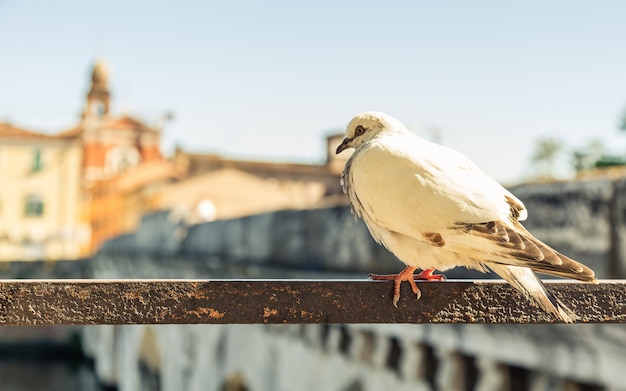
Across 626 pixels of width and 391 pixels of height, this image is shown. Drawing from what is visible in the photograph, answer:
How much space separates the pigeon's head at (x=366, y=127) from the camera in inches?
83.0

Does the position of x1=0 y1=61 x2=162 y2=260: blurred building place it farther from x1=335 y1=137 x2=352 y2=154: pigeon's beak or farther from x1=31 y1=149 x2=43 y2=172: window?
x1=335 y1=137 x2=352 y2=154: pigeon's beak

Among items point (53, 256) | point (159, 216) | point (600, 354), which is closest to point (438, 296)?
point (600, 354)

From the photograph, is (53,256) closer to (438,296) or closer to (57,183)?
(57,183)

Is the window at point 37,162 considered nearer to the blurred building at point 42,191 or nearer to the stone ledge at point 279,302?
the blurred building at point 42,191

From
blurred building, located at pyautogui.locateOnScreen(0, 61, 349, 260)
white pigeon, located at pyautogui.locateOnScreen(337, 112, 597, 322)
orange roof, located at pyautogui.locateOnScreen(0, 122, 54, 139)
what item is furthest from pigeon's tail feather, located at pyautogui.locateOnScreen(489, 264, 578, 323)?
orange roof, located at pyautogui.locateOnScreen(0, 122, 54, 139)

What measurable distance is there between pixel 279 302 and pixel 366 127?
0.82m

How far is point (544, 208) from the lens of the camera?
5586 mm

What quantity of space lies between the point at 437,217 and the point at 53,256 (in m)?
64.1

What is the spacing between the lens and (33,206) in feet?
208

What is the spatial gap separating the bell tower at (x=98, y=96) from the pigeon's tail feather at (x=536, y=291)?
218 feet

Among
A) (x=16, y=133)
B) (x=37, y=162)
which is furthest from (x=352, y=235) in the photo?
(x=16, y=133)

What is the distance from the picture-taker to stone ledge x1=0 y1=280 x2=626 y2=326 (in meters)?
1.40

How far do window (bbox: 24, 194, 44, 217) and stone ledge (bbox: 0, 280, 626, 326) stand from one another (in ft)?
212

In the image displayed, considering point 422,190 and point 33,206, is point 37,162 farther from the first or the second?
point 422,190
